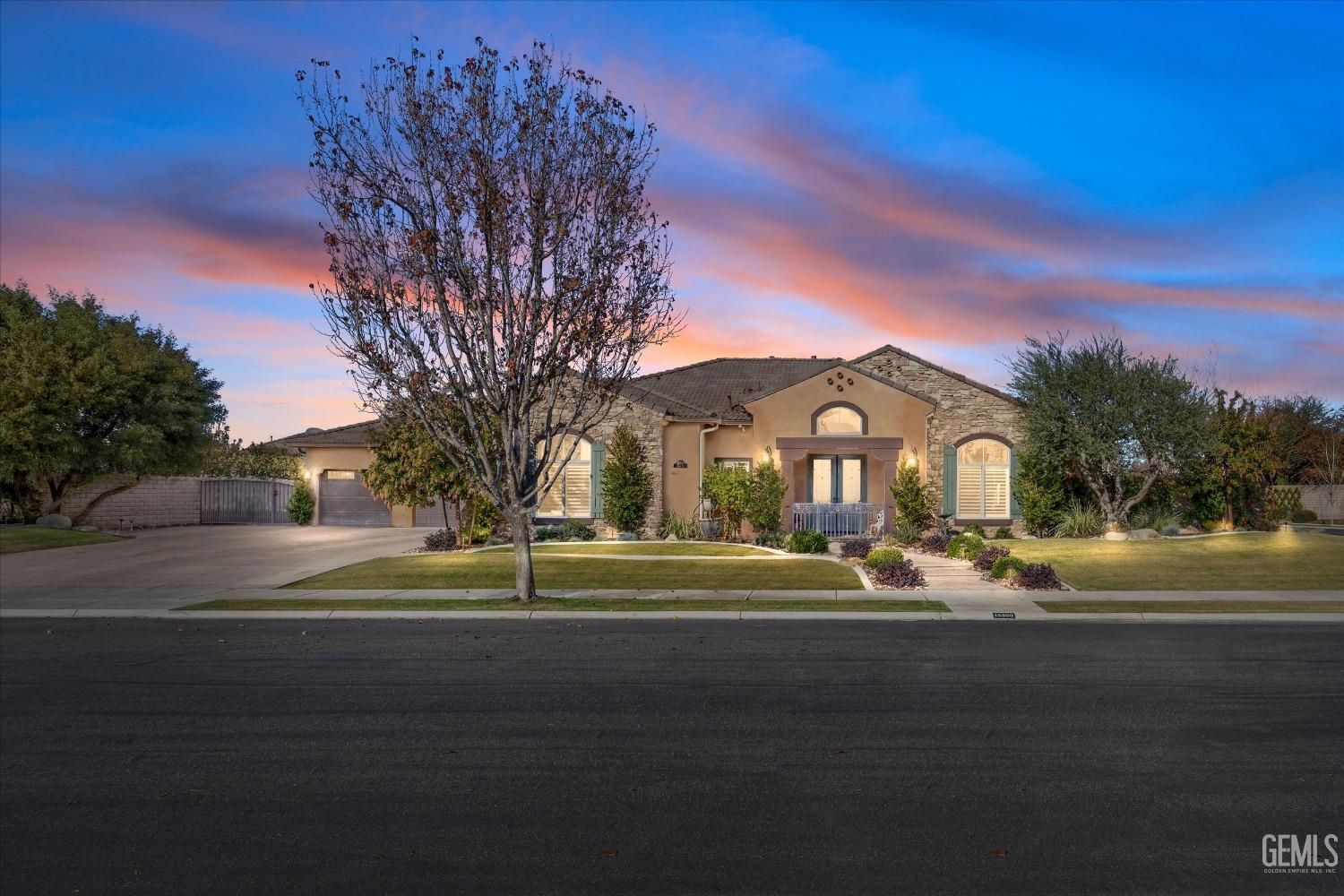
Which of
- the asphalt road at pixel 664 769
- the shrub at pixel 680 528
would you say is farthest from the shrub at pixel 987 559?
the shrub at pixel 680 528

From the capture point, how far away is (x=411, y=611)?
16.2 meters

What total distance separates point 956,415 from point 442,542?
16808 mm

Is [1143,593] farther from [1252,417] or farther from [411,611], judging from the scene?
[1252,417]

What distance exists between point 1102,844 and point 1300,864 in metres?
1.07

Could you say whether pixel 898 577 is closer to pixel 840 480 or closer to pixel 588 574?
pixel 588 574

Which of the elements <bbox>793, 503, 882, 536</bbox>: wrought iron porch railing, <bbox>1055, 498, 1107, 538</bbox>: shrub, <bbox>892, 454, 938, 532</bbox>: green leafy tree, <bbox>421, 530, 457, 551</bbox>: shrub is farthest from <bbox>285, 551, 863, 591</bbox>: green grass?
<bbox>1055, 498, 1107, 538</bbox>: shrub

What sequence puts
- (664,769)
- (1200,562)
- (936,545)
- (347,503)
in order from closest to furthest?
1. (664,769)
2. (1200,562)
3. (936,545)
4. (347,503)

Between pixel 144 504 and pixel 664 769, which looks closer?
pixel 664 769

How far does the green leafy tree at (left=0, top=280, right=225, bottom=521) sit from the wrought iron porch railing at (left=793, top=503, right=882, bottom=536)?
21.3 metres

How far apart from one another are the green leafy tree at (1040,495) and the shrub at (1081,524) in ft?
1.34

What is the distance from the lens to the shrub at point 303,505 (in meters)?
35.9

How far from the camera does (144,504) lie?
3619cm

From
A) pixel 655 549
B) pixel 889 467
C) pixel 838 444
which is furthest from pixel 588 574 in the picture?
pixel 889 467

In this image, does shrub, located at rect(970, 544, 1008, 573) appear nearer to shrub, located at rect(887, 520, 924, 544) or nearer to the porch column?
shrub, located at rect(887, 520, 924, 544)
